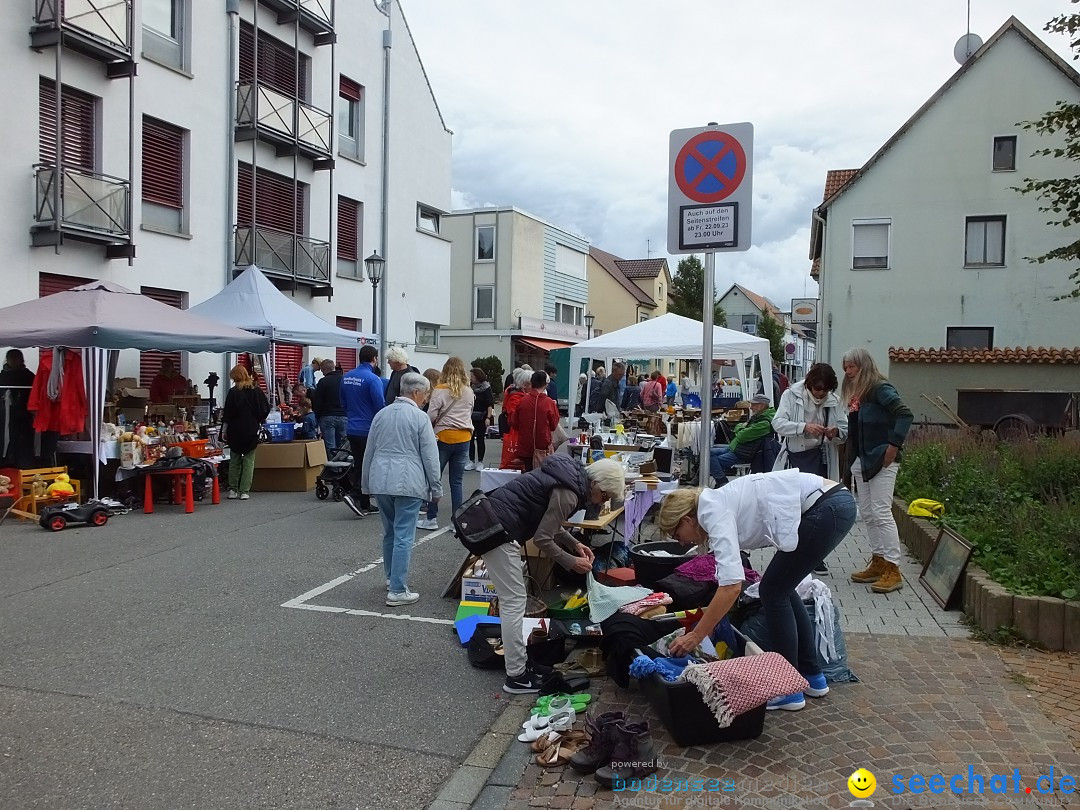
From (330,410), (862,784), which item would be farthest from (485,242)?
(862,784)

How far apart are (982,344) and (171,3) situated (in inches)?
910

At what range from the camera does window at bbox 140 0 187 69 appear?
53.6 ft

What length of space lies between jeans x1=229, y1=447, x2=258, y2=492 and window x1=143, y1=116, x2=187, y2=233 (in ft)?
24.4

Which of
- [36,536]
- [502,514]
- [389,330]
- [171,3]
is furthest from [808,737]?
[389,330]

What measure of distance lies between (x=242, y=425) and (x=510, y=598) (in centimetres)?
738

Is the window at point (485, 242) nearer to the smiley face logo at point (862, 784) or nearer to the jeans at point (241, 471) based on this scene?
the jeans at point (241, 471)

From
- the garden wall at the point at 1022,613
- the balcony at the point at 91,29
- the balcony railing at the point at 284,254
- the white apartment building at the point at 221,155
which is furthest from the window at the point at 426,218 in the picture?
the garden wall at the point at 1022,613

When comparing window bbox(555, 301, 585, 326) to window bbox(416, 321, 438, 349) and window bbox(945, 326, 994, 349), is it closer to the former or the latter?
window bbox(416, 321, 438, 349)

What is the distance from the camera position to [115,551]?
26.1 ft

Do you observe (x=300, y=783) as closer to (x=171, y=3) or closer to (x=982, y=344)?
(x=171, y=3)

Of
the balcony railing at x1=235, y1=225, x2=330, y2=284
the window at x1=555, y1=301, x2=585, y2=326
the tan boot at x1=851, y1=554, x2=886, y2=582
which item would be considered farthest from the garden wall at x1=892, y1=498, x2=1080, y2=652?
the window at x1=555, y1=301, x2=585, y2=326

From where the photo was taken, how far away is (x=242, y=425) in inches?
429

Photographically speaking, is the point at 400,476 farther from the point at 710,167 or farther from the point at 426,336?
the point at 426,336

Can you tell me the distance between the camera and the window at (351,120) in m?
22.6
